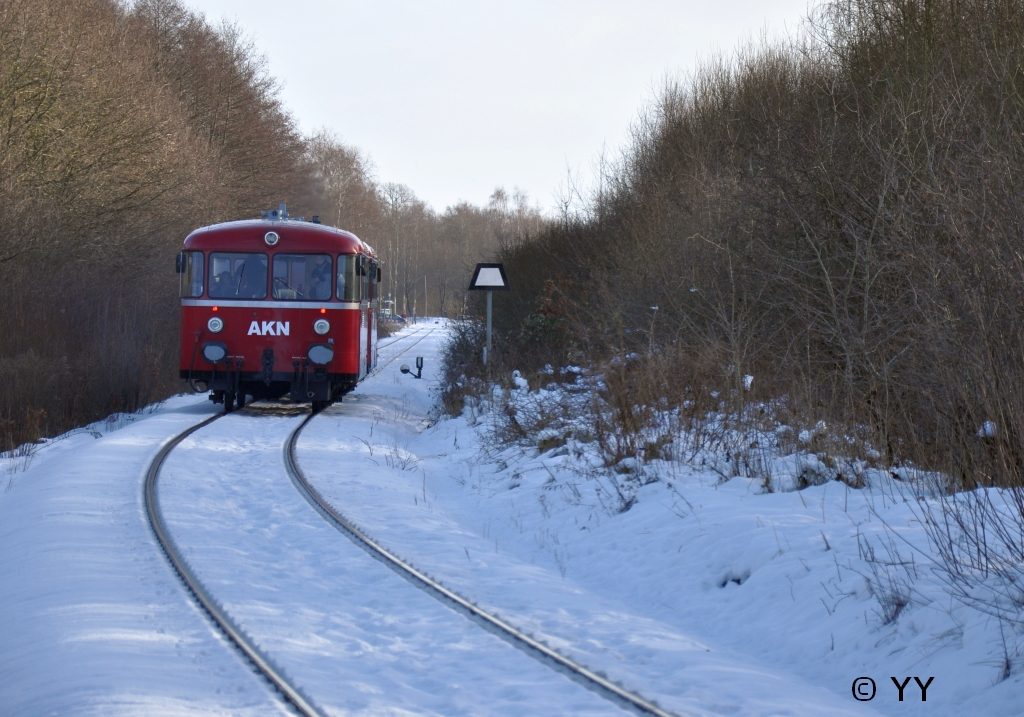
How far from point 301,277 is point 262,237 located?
0.87m

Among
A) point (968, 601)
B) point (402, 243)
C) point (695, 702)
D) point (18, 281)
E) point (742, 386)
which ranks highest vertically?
point (402, 243)

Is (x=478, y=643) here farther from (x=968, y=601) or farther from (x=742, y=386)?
(x=742, y=386)

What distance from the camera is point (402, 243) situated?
91.8 m

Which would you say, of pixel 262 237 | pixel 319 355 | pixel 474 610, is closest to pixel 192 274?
pixel 262 237

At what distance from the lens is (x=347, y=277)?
16328mm

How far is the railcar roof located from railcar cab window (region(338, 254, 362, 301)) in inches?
5.1

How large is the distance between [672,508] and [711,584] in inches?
59.5

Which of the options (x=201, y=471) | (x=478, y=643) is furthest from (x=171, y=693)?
(x=201, y=471)

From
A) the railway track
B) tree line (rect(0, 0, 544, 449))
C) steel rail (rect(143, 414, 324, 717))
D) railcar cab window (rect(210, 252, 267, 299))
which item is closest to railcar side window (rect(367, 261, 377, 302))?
railcar cab window (rect(210, 252, 267, 299))

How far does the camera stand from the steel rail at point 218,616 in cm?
453

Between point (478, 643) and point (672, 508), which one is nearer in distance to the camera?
point (478, 643)

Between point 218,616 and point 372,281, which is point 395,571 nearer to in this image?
point 218,616

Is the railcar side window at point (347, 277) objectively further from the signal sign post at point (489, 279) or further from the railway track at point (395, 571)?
the railway track at point (395, 571)

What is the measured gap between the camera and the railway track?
4523mm
